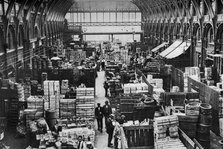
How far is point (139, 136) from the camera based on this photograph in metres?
9.99

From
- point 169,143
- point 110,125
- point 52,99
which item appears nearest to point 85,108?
point 52,99

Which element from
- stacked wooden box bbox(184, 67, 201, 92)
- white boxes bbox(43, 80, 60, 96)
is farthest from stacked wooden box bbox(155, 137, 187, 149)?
stacked wooden box bbox(184, 67, 201, 92)

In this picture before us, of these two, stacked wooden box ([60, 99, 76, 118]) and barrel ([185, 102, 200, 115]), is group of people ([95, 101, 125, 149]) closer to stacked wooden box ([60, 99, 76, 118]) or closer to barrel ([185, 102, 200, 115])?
stacked wooden box ([60, 99, 76, 118])

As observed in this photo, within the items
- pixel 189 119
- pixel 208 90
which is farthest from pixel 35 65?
pixel 189 119

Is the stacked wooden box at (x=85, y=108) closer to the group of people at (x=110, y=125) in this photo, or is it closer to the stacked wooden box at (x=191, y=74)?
the group of people at (x=110, y=125)

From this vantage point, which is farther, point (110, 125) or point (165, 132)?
point (110, 125)

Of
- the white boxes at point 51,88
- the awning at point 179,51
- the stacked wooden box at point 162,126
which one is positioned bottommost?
the stacked wooden box at point 162,126

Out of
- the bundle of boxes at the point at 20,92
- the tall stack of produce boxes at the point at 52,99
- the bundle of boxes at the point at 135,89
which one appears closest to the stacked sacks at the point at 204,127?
the bundle of boxes at the point at 135,89

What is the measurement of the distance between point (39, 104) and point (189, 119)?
535cm

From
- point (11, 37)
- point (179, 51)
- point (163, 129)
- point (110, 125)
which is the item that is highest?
point (11, 37)

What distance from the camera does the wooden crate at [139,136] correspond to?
392 inches

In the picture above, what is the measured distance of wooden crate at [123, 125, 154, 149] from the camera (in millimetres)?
9945

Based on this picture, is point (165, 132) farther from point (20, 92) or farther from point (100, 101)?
point (100, 101)

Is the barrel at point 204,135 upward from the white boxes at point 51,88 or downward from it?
downward
